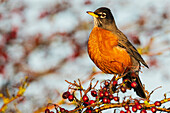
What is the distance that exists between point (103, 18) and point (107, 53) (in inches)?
29.3

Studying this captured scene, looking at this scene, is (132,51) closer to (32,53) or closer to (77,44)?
(77,44)

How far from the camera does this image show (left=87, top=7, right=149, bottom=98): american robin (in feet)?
10.3

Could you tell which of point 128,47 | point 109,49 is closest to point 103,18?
point 128,47

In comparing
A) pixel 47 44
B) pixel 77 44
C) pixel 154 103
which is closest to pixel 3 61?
pixel 47 44

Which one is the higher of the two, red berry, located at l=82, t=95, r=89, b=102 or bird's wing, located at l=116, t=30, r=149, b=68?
bird's wing, located at l=116, t=30, r=149, b=68

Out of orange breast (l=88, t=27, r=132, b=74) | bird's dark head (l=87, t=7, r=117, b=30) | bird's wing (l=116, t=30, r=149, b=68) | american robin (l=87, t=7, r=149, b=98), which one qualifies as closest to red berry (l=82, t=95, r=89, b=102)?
american robin (l=87, t=7, r=149, b=98)

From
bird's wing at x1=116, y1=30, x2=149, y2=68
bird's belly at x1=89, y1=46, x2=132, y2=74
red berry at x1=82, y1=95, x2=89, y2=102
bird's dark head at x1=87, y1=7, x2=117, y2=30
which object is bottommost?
red berry at x1=82, y1=95, x2=89, y2=102

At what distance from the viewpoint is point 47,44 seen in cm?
479

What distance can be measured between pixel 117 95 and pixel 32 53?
9.50 feet

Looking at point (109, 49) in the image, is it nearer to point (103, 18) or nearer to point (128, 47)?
point (128, 47)

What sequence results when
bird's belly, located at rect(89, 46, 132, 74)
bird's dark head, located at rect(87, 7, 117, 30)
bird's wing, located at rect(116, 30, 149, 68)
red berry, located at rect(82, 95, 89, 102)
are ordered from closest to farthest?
red berry, located at rect(82, 95, 89, 102)
bird's belly, located at rect(89, 46, 132, 74)
bird's wing, located at rect(116, 30, 149, 68)
bird's dark head, located at rect(87, 7, 117, 30)

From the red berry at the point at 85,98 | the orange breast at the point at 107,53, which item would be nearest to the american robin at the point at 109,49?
the orange breast at the point at 107,53

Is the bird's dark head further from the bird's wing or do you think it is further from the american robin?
A: the bird's wing

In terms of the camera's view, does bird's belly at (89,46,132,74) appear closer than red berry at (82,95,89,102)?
No
